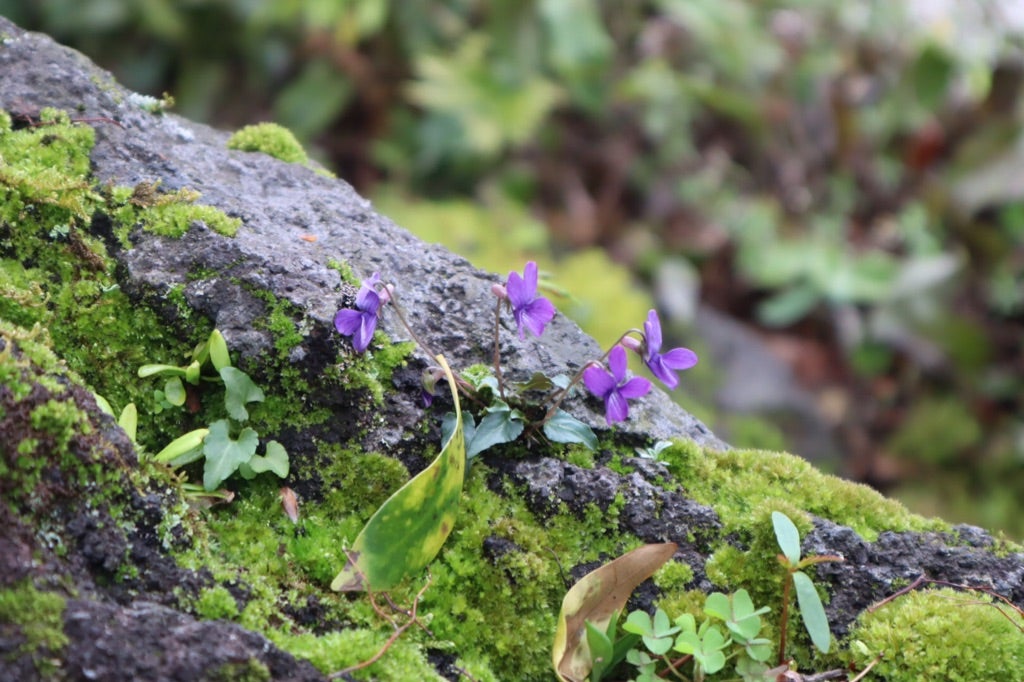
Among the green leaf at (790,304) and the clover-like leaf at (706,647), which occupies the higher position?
the green leaf at (790,304)

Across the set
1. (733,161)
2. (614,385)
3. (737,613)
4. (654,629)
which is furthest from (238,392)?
(733,161)

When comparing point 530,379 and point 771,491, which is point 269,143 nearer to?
point 530,379

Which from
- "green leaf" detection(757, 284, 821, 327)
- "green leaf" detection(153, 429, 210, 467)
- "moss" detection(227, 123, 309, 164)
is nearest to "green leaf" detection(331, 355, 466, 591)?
"green leaf" detection(153, 429, 210, 467)

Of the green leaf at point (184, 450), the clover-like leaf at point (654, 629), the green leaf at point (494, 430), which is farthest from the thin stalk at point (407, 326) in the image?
the clover-like leaf at point (654, 629)

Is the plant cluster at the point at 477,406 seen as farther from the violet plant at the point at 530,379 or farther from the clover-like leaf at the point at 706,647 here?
the clover-like leaf at the point at 706,647

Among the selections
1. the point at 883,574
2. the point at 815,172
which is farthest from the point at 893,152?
the point at 883,574

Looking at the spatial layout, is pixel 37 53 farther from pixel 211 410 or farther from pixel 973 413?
pixel 973 413
